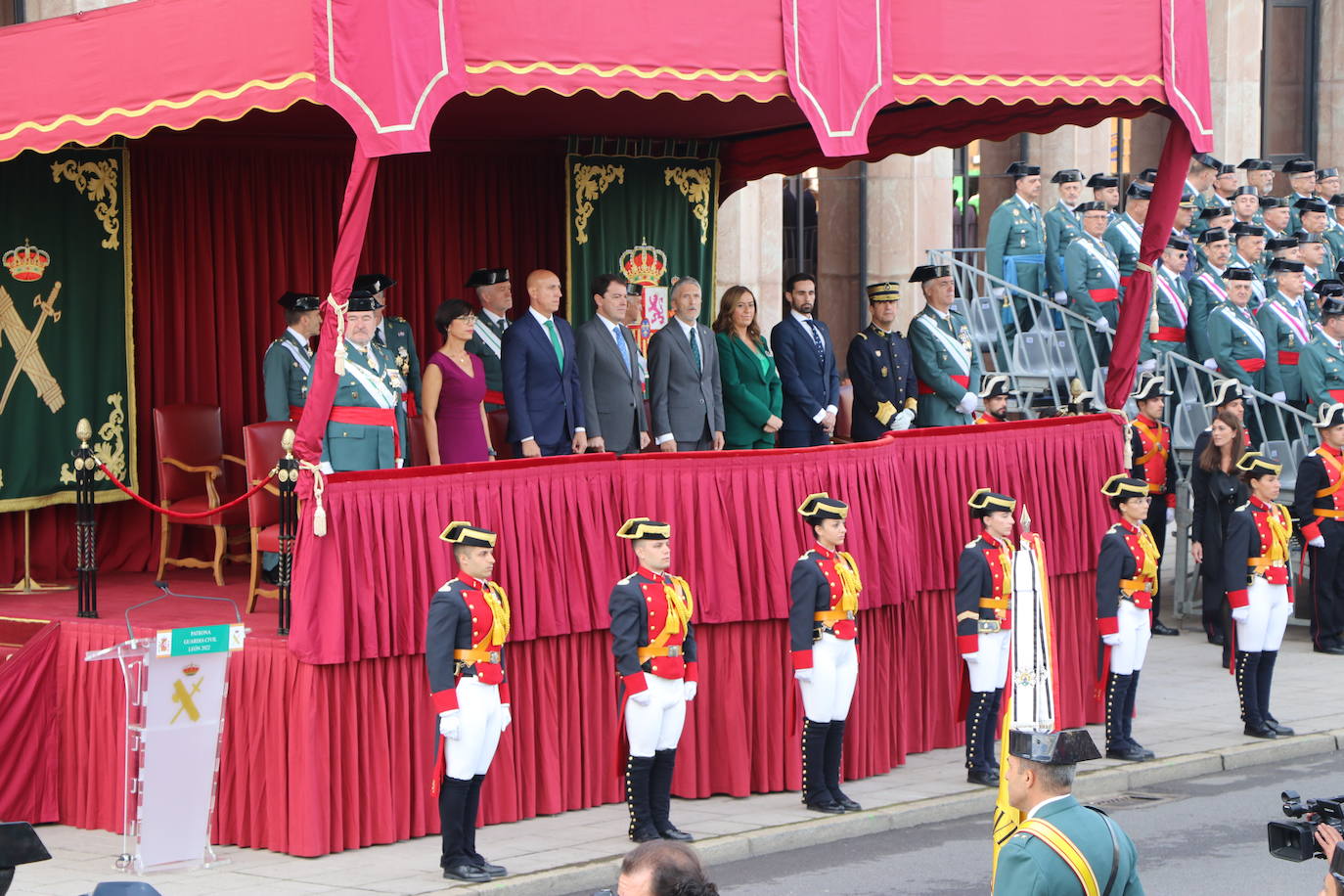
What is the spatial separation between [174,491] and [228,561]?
0.72 m

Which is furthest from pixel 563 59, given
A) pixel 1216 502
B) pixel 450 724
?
pixel 1216 502

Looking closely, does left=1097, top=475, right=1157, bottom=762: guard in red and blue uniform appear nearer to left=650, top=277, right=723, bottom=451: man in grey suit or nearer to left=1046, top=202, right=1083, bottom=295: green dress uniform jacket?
left=650, top=277, right=723, bottom=451: man in grey suit

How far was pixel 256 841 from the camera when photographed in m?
10.4

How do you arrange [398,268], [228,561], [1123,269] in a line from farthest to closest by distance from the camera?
[1123,269]
[398,268]
[228,561]

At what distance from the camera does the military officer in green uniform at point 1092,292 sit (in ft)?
56.5

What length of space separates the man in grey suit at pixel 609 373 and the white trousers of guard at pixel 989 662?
99.3 inches

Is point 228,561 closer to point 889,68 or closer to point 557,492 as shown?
point 557,492

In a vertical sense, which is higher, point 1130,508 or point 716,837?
point 1130,508

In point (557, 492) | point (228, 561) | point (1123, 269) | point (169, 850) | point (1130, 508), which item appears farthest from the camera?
point (1123, 269)

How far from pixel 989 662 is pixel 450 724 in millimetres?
3659

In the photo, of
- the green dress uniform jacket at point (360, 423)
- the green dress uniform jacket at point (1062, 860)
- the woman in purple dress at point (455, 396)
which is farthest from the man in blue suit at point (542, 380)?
the green dress uniform jacket at point (1062, 860)

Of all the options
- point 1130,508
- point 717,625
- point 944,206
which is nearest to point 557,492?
point 717,625

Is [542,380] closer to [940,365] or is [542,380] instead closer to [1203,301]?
[940,365]

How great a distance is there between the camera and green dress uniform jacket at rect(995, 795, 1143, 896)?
5.46 m
